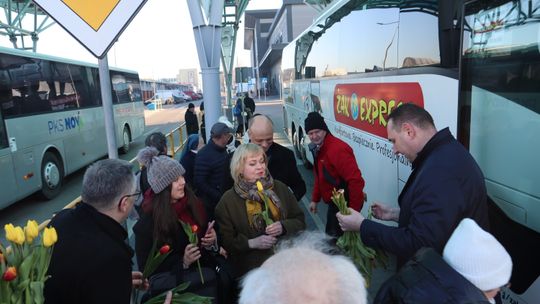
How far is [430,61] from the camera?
4.03m

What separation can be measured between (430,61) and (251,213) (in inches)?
90.8

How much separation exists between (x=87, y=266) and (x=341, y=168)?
108 inches

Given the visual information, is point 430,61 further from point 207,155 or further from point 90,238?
point 90,238

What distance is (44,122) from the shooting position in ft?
32.3

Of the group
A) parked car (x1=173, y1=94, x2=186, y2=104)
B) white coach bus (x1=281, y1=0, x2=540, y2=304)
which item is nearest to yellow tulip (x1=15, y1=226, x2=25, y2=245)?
white coach bus (x1=281, y1=0, x2=540, y2=304)

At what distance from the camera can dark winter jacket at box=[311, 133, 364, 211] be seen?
163 inches

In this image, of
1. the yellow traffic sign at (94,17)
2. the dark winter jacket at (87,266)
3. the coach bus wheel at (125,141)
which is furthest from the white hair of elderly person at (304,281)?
the coach bus wheel at (125,141)

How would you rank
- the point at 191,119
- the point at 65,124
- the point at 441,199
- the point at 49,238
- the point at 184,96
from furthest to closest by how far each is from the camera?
the point at 184,96 < the point at 191,119 < the point at 65,124 < the point at 441,199 < the point at 49,238

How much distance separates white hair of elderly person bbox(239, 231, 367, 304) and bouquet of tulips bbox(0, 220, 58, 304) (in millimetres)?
825

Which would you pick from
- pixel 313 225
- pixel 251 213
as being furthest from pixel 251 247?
pixel 313 225

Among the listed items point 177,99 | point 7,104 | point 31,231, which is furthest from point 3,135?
point 177,99

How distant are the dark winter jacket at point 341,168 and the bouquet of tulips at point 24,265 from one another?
2.97 metres

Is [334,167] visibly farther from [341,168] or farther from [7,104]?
[7,104]

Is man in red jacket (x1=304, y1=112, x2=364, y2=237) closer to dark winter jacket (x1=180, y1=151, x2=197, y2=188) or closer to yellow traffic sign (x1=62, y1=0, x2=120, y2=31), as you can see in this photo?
dark winter jacket (x1=180, y1=151, x2=197, y2=188)
